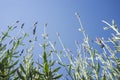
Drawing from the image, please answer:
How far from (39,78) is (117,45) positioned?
161cm

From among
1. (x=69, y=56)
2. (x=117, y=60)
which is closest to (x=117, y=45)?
(x=117, y=60)

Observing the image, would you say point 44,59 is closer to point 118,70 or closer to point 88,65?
point 118,70

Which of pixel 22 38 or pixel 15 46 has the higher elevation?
pixel 22 38

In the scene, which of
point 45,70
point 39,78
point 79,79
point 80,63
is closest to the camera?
point 45,70

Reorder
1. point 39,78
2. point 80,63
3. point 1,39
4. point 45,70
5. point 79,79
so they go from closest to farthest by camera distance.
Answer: point 45,70 → point 39,78 → point 79,79 → point 80,63 → point 1,39

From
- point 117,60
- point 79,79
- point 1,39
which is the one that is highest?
point 1,39

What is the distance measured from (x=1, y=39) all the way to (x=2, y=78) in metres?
1.14

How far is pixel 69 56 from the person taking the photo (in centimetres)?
275

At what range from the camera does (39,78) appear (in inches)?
68.1

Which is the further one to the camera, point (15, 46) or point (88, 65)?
point (88, 65)

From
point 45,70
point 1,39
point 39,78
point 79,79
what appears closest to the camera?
point 45,70

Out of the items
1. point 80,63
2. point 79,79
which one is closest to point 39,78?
point 79,79

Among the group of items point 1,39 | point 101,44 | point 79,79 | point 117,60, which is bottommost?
point 79,79

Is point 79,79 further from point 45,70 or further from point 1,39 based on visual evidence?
point 1,39
